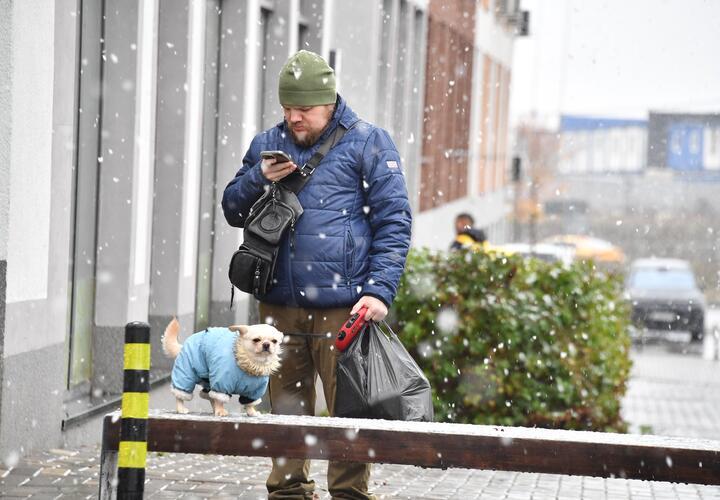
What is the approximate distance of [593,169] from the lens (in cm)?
7800

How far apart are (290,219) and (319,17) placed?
32.8 ft

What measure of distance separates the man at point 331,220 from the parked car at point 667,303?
1021 inches

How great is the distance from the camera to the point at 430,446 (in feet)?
20.1

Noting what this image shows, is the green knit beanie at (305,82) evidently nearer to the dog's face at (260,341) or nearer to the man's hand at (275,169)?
the man's hand at (275,169)

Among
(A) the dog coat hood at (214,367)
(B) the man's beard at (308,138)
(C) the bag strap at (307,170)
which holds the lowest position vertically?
(A) the dog coat hood at (214,367)

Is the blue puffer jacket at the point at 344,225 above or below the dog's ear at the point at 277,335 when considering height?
above

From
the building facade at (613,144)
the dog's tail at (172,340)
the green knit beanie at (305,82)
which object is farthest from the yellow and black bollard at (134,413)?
the building facade at (613,144)

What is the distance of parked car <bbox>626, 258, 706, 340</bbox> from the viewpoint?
32.8m

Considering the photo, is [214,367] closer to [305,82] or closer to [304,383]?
[304,383]

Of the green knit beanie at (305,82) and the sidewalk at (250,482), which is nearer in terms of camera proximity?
the green knit beanie at (305,82)

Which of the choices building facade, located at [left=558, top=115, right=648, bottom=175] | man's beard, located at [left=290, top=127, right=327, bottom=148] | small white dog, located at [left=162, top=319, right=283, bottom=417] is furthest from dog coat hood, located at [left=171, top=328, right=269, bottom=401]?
building facade, located at [left=558, top=115, right=648, bottom=175]

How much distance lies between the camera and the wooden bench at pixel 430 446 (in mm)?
6035

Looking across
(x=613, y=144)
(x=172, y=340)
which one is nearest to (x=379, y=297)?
(x=172, y=340)

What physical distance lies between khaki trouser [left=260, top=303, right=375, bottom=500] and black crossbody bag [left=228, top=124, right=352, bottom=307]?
0.87 ft
